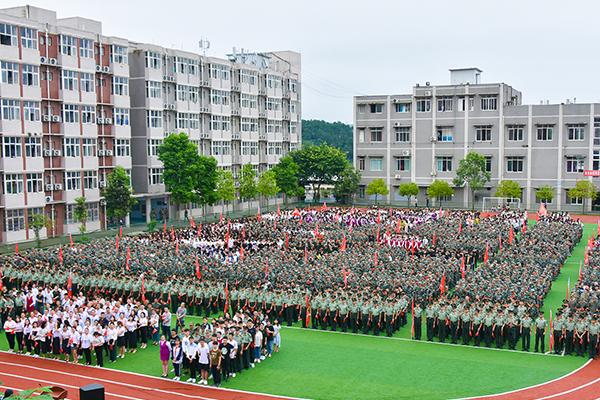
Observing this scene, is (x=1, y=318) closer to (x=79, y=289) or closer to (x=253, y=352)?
(x=79, y=289)

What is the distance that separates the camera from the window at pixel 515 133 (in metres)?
52.2

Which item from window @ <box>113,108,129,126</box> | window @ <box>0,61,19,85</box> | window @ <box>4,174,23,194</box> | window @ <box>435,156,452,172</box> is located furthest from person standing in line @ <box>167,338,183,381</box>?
window @ <box>435,156,452,172</box>

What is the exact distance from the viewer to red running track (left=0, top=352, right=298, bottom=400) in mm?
13648

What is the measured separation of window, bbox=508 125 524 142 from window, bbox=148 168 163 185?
27726 mm

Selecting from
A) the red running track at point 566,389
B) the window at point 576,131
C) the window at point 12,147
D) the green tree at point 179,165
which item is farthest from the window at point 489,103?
the red running track at point 566,389

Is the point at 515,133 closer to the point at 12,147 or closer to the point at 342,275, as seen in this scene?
the point at 342,275

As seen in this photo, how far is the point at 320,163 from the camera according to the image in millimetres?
56844

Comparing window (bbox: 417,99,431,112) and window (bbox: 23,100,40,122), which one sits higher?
window (bbox: 417,99,431,112)

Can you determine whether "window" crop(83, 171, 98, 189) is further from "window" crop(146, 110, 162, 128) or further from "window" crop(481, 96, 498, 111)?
"window" crop(481, 96, 498, 111)

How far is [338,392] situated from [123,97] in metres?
32.9

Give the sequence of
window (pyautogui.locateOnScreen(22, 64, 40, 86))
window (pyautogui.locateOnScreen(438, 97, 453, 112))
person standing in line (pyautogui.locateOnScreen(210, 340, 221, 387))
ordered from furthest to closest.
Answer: window (pyautogui.locateOnScreen(438, 97, 453, 112)), window (pyautogui.locateOnScreen(22, 64, 40, 86)), person standing in line (pyautogui.locateOnScreen(210, 340, 221, 387))

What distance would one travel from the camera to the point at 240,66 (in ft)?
179

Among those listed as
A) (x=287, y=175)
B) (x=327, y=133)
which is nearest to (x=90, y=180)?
(x=287, y=175)

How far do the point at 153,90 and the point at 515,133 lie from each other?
93.5 feet
